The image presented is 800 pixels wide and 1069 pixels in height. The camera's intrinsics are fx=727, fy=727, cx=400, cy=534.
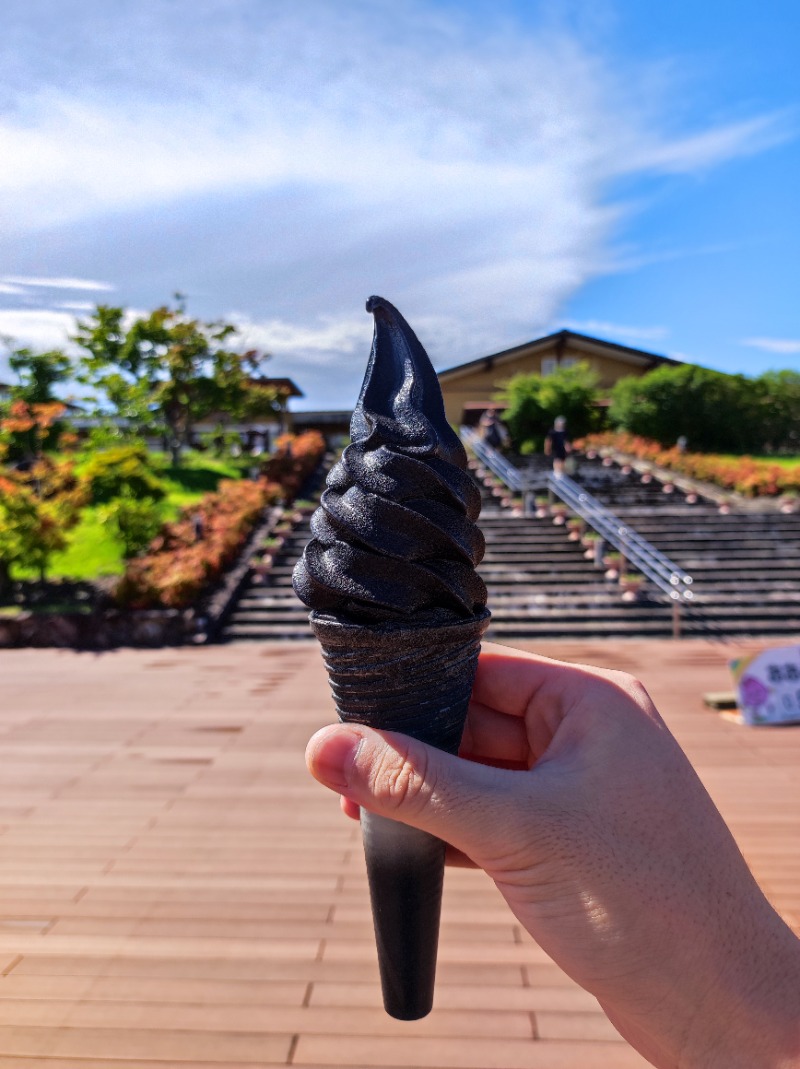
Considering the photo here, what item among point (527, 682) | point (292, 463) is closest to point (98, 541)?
point (292, 463)

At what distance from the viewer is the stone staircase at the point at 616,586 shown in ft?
35.0

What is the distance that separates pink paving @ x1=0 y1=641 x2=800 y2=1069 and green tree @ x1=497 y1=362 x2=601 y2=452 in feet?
63.7

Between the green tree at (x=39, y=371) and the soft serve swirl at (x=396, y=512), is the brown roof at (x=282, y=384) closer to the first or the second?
the green tree at (x=39, y=371)

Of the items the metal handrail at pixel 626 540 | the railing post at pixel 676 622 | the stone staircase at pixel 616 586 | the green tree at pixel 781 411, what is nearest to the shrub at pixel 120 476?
the stone staircase at pixel 616 586

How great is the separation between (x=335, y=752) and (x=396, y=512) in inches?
22.7

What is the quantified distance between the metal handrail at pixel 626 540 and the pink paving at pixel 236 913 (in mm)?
4542

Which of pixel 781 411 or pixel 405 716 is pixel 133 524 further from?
pixel 781 411

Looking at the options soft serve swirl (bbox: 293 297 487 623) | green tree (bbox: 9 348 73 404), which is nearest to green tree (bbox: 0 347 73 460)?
green tree (bbox: 9 348 73 404)

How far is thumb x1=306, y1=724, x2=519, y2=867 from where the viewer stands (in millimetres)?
1590

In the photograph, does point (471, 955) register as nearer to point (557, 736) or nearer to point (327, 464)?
point (557, 736)

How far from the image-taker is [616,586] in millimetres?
11703

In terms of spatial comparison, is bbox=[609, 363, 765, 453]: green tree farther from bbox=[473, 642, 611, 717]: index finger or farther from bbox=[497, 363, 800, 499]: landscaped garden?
bbox=[473, 642, 611, 717]: index finger

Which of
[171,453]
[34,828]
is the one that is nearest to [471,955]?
[34,828]

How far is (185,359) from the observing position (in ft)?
65.3
